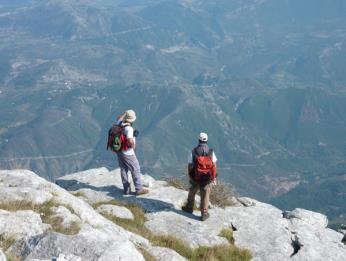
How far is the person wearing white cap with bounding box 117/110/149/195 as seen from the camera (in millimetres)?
23219

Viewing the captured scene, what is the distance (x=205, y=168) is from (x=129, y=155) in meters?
3.95

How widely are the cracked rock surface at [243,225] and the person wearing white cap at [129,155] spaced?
1.86 feet

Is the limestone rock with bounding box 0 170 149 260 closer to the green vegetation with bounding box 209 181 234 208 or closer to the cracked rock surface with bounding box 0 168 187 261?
the cracked rock surface with bounding box 0 168 187 261

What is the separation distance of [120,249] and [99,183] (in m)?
14.3

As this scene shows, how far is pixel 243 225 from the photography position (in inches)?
874

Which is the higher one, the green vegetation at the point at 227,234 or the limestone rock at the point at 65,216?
the limestone rock at the point at 65,216

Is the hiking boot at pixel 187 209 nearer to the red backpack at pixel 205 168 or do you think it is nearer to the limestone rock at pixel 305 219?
the red backpack at pixel 205 168

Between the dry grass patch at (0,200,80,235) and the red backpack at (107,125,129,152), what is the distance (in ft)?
19.7

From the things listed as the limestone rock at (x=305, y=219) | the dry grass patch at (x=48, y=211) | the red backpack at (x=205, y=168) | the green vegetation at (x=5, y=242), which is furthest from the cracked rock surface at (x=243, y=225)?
the green vegetation at (x=5, y=242)

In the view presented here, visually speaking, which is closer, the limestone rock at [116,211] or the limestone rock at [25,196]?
the limestone rock at [25,196]

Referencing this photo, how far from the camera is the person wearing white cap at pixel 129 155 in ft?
76.2

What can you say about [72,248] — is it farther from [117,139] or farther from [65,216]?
[117,139]

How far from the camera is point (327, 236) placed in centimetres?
2233

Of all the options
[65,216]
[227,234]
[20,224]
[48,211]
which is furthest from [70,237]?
[227,234]
